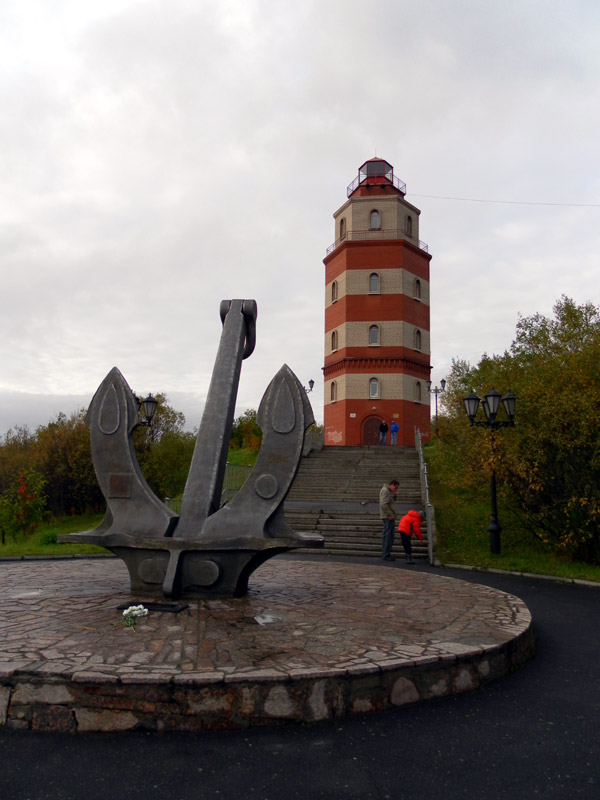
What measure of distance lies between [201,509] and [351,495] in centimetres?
1233

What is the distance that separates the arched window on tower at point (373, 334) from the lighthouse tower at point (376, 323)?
2.0 inches

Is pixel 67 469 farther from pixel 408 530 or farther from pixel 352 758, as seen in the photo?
pixel 352 758

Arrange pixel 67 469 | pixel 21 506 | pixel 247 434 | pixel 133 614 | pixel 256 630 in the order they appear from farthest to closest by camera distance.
A: 1. pixel 247 434
2. pixel 67 469
3. pixel 21 506
4. pixel 133 614
5. pixel 256 630

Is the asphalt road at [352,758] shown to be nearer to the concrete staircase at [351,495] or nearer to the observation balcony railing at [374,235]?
the concrete staircase at [351,495]

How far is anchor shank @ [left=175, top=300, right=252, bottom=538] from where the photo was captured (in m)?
6.31

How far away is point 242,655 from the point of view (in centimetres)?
433

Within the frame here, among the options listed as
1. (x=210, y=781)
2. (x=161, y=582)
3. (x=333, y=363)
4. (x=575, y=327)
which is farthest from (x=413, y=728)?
(x=333, y=363)

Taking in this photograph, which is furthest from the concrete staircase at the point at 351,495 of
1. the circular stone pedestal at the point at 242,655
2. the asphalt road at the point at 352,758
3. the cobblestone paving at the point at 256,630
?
the asphalt road at the point at 352,758

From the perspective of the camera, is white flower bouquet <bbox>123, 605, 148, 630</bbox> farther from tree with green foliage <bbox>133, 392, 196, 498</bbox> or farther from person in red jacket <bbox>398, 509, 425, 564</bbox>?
tree with green foliage <bbox>133, 392, 196, 498</bbox>

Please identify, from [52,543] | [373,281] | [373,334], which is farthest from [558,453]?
[373,281]

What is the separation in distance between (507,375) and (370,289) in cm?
1729

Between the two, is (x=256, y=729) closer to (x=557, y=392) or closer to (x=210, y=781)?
(x=210, y=781)

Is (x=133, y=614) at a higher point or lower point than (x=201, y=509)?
lower

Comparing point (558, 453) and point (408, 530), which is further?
point (408, 530)
